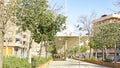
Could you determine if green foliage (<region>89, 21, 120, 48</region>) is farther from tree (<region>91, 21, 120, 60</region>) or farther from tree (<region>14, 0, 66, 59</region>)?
tree (<region>14, 0, 66, 59</region>)

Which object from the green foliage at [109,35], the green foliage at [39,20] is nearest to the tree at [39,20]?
the green foliage at [39,20]

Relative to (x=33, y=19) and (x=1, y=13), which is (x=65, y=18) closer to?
(x=33, y=19)

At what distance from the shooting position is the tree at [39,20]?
30312 millimetres

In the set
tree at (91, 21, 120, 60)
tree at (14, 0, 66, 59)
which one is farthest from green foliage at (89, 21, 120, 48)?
tree at (14, 0, 66, 59)

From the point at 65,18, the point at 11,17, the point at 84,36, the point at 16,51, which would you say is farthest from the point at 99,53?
the point at 11,17

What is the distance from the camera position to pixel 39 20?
105 feet

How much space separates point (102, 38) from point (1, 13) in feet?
155

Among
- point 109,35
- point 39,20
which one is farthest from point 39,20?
point 109,35

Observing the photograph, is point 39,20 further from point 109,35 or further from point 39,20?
point 109,35

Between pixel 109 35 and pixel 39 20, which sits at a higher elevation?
pixel 39 20

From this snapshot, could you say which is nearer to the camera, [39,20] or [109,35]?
[39,20]

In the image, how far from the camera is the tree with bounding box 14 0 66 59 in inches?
1193

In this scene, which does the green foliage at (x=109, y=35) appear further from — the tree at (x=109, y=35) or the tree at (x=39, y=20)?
the tree at (x=39, y=20)

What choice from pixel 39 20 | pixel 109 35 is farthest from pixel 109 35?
pixel 39 20
